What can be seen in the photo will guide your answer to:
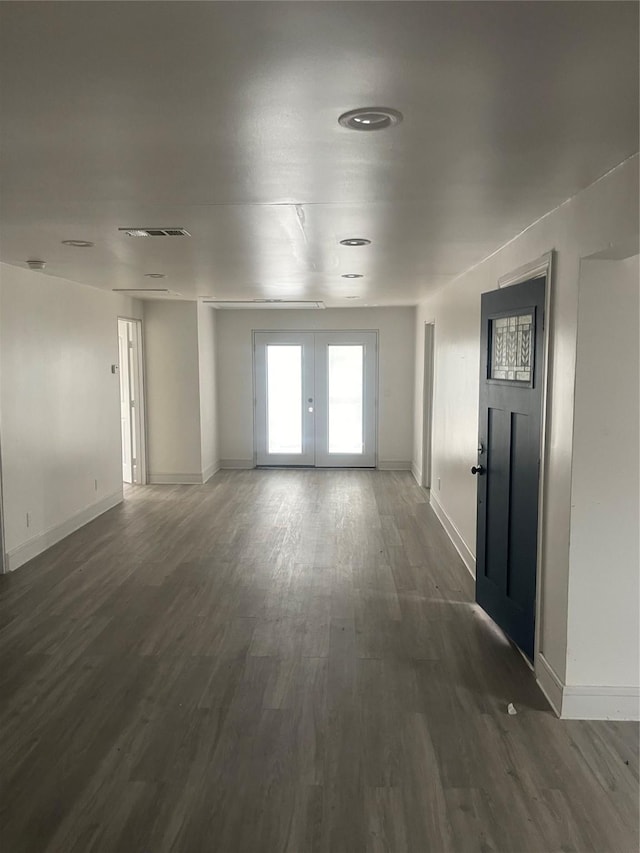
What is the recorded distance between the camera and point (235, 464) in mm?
9492

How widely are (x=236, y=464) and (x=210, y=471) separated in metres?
0.69

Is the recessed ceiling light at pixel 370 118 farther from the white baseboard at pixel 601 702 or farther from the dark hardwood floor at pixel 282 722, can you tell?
the white baseboard at pixel 601 702

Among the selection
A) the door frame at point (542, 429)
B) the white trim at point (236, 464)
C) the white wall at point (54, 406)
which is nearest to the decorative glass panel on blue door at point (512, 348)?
the door frame at point (542, 429)

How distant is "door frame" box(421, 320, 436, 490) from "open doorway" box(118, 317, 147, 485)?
3654 mm

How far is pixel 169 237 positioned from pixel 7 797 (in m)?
2.80

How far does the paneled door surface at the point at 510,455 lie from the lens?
3.27 meters

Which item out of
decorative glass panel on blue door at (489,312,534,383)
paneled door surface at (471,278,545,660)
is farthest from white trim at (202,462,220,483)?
decorative glass panel on blue door at (489,312,534,383)

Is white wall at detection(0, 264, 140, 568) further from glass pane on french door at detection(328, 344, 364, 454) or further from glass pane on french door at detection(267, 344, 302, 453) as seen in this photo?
glass pane on french door at detection(328, 344, 364, 454)

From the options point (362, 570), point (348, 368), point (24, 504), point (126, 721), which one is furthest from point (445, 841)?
point (348, 368)

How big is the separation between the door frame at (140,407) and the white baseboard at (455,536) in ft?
12.6

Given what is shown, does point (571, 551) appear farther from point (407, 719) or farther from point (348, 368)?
point (348, 368)

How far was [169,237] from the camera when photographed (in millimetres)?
3611

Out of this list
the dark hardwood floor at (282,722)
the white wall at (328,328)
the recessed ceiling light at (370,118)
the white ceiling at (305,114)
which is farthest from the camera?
the white wall at (328,328)

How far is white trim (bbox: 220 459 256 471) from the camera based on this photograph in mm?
9469
